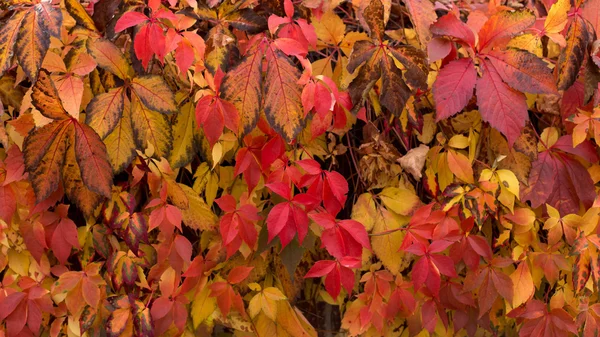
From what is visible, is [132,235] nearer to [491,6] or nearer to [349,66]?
[349,66]

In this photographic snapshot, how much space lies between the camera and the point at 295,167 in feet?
4.41

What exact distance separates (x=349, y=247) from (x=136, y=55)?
538 millimetres

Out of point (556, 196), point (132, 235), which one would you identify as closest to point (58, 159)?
point (132, 235)

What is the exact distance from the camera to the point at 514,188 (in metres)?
→ 1.36

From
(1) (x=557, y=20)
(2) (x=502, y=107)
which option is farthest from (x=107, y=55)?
(1) (x=557, y=20)

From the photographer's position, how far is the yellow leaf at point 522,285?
4.67 ft

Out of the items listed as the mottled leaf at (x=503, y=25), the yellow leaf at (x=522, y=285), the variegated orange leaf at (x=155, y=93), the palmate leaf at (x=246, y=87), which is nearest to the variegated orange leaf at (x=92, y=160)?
the variegated orange leaf at (x=155, y=93)

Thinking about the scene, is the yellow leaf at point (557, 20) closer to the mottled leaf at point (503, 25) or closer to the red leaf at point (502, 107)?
the mottled leaf at point (503, 25)

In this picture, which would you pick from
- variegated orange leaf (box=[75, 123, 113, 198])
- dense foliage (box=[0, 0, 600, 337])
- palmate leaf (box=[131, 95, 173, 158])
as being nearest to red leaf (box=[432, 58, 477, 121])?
dense foliage (box=[0, 0, 600, 337])

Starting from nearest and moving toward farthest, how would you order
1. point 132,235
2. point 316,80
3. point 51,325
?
point 316,80, point 132,235, point 51,325

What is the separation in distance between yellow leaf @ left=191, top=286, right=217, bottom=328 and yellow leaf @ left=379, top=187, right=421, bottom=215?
0.42 m

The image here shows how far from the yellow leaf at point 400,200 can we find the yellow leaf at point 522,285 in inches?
10.4

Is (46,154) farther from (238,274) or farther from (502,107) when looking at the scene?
(502,107)

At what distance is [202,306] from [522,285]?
67 centimetres
